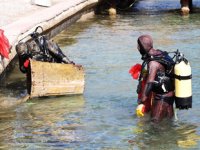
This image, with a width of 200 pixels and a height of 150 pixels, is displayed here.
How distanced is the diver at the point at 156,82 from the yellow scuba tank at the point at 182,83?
24 cm

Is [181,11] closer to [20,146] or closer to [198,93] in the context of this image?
[198,93]

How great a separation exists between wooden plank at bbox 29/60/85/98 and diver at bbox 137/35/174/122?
268cm

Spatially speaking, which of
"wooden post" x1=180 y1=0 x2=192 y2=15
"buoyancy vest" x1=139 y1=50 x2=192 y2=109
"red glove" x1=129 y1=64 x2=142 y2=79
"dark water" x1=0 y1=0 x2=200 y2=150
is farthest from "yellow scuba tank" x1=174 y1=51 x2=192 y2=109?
"wooden post" x1=180 y1=0 x2=192 y2=15

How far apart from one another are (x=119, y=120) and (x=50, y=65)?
1.75 metres

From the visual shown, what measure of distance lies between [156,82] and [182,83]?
0.35m

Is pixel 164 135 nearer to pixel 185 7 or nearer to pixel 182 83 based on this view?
pixel 182 83

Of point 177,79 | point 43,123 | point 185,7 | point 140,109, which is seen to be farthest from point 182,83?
point 185,7

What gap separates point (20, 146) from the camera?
943cm

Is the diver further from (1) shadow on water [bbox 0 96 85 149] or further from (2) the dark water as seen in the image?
(1) shadow on water [bbox 0 96 85 149]

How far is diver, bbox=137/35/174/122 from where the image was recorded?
945 centimetres

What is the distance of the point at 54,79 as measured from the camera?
12234mm

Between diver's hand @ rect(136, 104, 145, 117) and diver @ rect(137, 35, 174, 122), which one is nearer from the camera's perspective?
diver's hand @ rect(136, 104, 145, 117)

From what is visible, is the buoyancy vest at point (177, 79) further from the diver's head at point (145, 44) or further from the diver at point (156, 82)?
the diver's head at point (145, 44)

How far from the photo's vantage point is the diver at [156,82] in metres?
9.45
